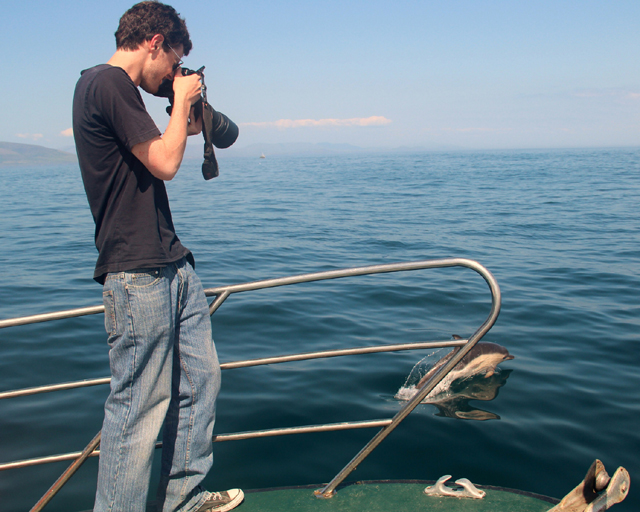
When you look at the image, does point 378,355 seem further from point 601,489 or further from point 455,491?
point 601,489

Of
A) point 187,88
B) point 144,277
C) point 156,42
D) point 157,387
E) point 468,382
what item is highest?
point 156,42

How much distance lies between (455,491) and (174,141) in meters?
1.96

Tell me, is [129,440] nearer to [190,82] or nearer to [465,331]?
[190,82]

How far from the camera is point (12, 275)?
960cm

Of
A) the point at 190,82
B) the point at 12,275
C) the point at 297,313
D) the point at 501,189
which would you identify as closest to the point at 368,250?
the point at 297,313

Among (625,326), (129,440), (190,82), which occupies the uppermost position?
(190,82)

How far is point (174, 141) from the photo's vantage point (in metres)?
1.80

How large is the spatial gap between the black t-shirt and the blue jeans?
0.26ft

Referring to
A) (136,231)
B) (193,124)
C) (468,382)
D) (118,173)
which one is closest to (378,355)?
(468,382)

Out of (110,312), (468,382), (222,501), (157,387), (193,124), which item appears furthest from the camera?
(468,382)

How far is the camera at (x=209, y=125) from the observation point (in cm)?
202

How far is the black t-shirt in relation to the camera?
1685mm

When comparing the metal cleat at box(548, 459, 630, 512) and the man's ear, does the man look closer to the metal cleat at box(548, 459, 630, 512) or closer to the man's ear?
the man's ear

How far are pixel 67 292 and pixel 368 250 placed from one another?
20.1ft
